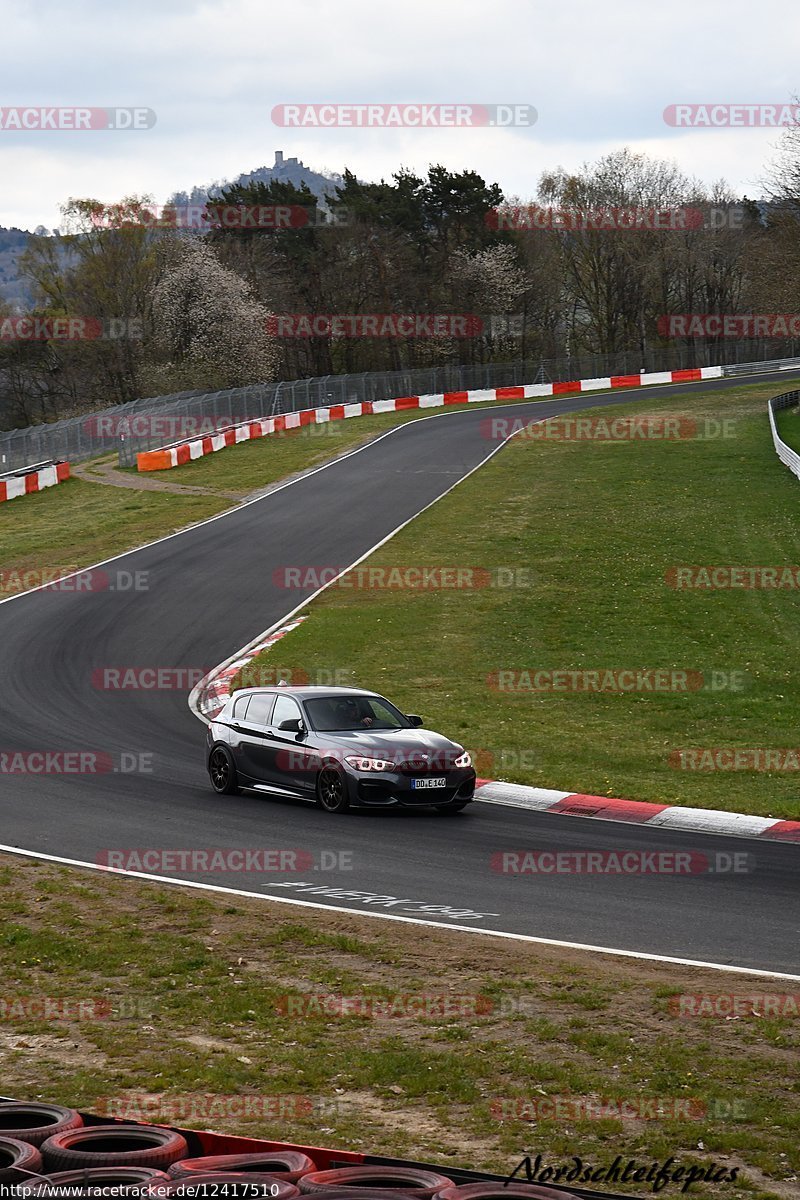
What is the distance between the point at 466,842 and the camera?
14.8 metres

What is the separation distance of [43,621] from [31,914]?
17.6 meters

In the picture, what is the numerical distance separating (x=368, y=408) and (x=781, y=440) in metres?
26.3

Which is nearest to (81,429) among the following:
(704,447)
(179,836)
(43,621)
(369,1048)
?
(704,447)

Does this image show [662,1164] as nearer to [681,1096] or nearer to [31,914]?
[681,1096]

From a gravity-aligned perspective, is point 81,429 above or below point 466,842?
above

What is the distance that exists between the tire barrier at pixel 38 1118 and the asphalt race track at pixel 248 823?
195 inches

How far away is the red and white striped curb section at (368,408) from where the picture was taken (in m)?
52.7

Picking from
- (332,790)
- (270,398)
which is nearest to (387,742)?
(332,790)

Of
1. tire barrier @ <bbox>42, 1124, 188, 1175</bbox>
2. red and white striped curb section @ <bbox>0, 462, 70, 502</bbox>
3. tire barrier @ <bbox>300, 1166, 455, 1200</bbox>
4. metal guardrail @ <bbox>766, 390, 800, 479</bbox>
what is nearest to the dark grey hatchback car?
tire barrier @ <bbox>42, 1124, 188, 1175</bbox>

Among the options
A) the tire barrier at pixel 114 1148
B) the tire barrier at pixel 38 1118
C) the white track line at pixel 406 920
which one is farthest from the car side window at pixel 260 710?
the tire barrier at pixel 114 1148

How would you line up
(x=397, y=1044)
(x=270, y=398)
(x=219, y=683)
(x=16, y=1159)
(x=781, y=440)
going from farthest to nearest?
(x=270, y=398)
(x=781, y=440)
(x=219, y=683)
(x=397, y=1044)
(x=16, y=1159)

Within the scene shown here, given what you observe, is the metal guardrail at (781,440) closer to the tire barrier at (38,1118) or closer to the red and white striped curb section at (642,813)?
the red and white striped curb section at (642,813)

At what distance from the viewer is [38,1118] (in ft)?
22.8

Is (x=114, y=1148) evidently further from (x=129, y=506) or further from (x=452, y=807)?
(x=129, y=506)
